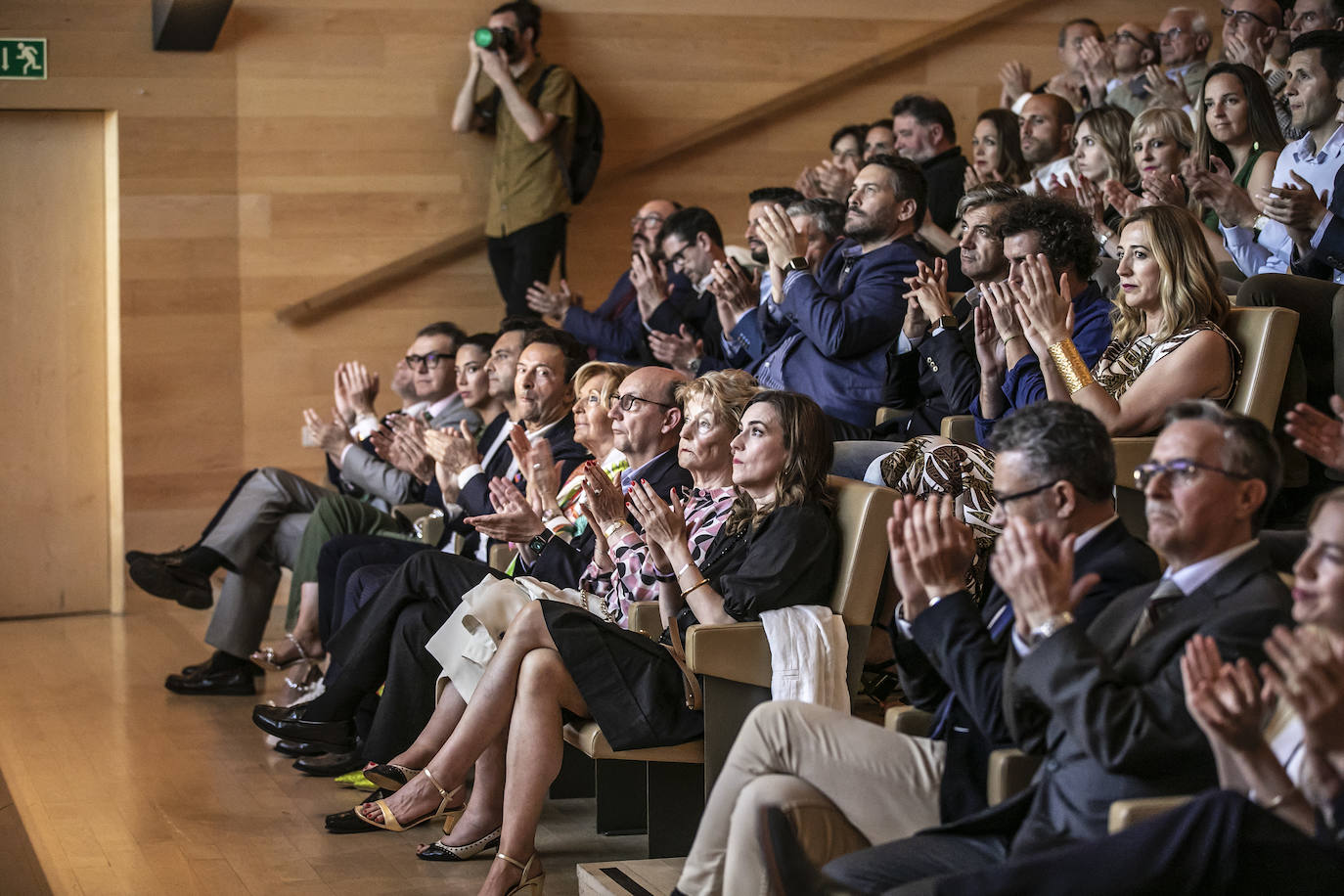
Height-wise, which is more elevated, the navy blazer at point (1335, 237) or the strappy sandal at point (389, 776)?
the navy blazer at point (1335, 237)

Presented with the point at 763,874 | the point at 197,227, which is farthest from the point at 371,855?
the point at 197,227

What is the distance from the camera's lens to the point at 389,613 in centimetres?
378

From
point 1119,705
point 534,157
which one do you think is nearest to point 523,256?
point 534,157

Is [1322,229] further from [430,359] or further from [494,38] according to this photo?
[494,38]

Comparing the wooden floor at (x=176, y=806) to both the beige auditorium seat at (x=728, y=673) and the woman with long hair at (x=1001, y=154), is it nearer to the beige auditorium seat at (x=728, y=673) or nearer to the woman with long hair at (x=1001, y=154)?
the beige auditorium seat at (x=728, y=673)

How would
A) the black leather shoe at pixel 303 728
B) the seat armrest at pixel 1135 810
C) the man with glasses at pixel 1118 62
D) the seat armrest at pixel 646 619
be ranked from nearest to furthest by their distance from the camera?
1. the seat armrest at pixel 1135 810
2. the seat armrest at pixel 646 619
3. the black leather shoe at pixel 303 728
4. the man with glasses at pixel 1118 62

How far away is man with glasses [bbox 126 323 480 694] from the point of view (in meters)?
4.98

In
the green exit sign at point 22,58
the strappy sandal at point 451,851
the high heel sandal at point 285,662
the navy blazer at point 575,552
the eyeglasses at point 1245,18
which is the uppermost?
the eyeglasses at point 1245,18

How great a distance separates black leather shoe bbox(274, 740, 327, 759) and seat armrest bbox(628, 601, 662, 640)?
1.13 meters

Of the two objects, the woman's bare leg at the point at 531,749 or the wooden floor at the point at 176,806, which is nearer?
the woman's bare leg at the point at 531,749

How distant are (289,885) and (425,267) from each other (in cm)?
373

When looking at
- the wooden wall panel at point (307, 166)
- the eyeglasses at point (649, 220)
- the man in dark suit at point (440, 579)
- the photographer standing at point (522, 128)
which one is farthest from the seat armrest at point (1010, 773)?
the wooden wall panel at point (307, 166)

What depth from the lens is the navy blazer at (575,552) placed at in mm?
3553

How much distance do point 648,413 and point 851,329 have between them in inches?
31.5
